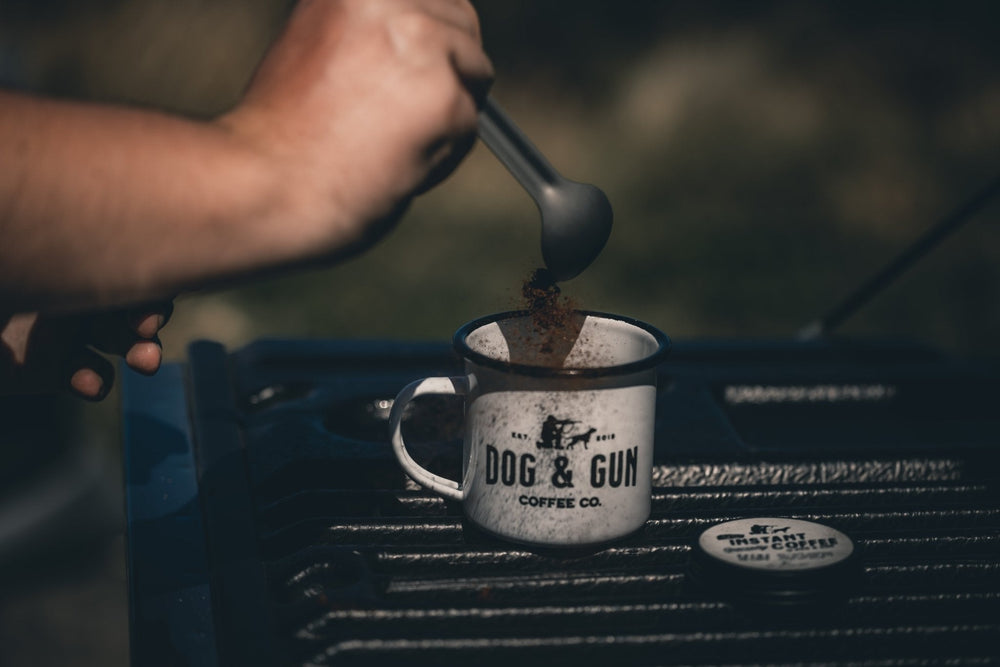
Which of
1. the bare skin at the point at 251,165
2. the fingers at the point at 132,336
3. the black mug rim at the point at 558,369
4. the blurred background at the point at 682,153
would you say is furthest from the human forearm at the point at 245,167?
the blurred background at the point at 682,153

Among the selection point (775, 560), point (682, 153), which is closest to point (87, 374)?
point (775, 560)

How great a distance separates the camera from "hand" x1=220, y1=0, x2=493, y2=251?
62 cm

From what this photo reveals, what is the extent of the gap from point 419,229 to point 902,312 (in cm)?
129

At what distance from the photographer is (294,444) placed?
3.03 feet

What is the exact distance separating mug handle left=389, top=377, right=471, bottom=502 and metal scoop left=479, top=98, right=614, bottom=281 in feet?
0.35

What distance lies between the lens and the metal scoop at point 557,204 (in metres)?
0.76

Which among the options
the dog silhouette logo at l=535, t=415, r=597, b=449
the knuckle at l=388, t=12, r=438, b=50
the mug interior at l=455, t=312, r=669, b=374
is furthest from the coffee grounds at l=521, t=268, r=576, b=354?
the knuckle at l=388, t=12, r=438, b=50

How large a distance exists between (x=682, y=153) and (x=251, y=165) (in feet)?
8.75

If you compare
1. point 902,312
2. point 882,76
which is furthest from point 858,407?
point 882,76

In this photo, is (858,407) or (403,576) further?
(858,407)

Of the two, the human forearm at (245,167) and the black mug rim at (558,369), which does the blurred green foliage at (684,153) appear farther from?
the human forearm at (245,167)

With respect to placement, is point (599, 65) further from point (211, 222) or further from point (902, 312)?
point (211, 222)

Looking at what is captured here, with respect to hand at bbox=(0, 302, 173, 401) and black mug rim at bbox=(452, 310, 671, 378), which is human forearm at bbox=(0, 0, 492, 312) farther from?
hand at bbox=(0, 302, 173, 401)

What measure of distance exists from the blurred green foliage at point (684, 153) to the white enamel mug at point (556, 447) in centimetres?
203
